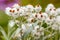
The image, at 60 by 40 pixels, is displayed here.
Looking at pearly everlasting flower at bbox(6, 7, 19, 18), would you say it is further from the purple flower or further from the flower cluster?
the purple flower

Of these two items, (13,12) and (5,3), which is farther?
(5,3)

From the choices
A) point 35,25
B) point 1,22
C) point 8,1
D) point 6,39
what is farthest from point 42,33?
point 8,1

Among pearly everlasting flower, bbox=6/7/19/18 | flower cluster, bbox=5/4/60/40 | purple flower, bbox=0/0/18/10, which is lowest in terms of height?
flower cluster, bbox=5/4/60/40

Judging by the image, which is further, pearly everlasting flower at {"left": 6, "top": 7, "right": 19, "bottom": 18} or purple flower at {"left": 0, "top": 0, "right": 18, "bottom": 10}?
purple flower at {"left": 0, "top": 0, "right": 18, "bottom": 10}

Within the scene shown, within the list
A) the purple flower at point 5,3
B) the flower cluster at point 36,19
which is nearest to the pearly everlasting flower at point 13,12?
the flower cluster at point 36,19

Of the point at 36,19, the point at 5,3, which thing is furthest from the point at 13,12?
the point at 5,3

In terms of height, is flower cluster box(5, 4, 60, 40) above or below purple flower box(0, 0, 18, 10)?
below

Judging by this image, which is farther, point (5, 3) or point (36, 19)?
point (5, 3)

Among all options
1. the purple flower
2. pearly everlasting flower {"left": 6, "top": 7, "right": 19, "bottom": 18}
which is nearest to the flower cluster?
pearly everlasting flower {"left": 6, "top": 7, "right": 19, "bottom": 18}

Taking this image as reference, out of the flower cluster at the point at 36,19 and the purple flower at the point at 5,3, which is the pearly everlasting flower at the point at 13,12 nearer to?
the flower cluster at the point at 36,19

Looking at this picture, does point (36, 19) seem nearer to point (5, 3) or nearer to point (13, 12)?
point (13, 12)

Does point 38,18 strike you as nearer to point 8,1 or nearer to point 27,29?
point 27,29

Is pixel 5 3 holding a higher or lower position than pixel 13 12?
higher
